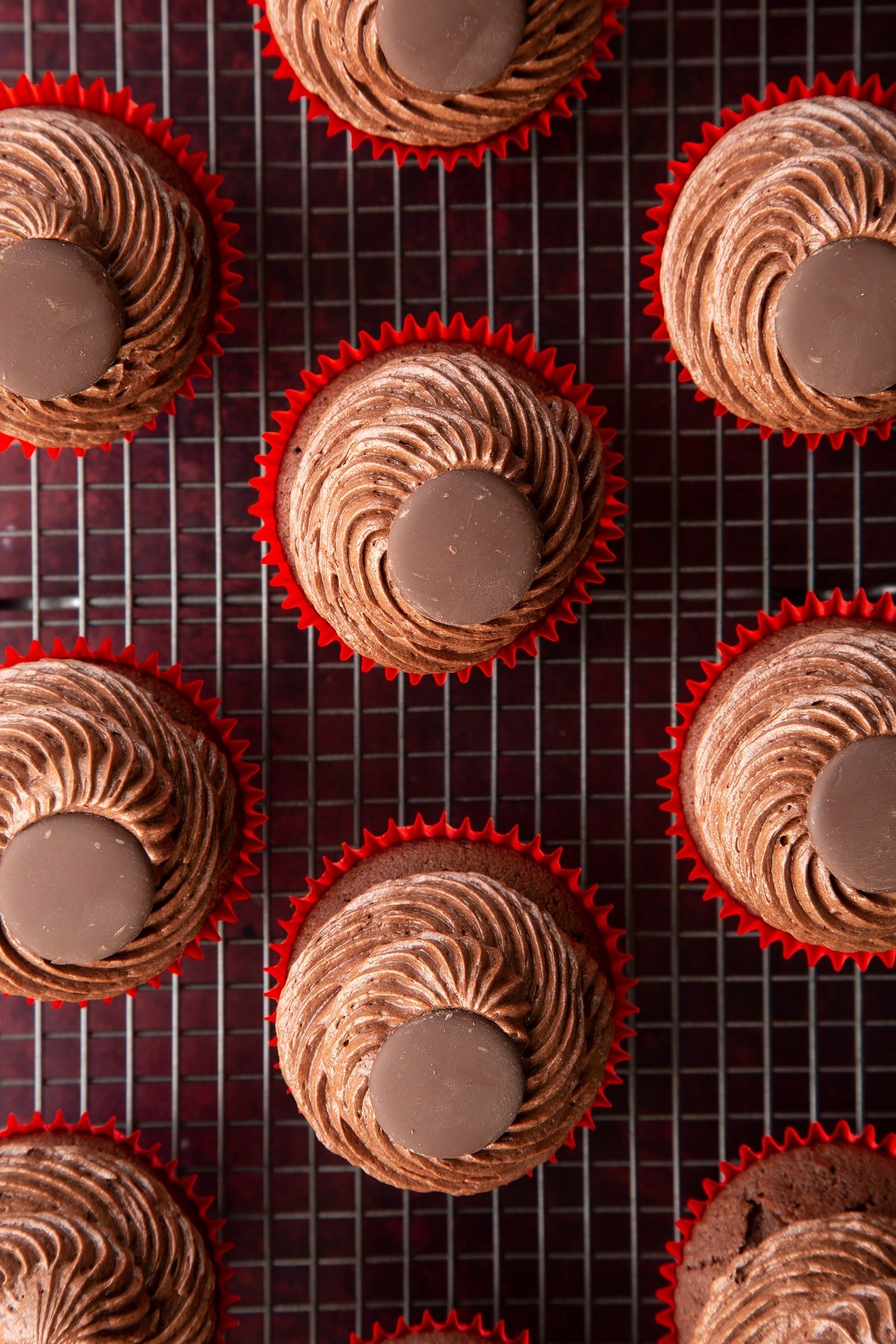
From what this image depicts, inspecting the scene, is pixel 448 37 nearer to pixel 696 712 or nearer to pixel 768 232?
pixel 768 232

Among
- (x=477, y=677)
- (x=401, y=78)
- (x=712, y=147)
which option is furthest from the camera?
(x=477, y=677)

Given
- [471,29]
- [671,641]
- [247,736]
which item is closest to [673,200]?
[471,29]

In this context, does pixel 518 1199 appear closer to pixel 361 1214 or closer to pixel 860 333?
pixel 361 1214

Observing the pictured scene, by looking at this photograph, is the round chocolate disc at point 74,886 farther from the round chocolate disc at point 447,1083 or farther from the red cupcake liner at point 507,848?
the round chocolate disc at point 447,1083

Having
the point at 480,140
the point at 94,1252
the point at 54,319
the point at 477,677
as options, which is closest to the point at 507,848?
the point at 477,677

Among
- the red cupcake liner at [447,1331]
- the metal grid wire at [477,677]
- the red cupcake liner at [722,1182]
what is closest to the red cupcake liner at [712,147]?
the metal grid wire at [477,677]

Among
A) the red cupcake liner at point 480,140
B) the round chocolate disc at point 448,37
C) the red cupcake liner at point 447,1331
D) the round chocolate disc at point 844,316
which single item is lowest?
the red cupcake liner at point 447,1331
